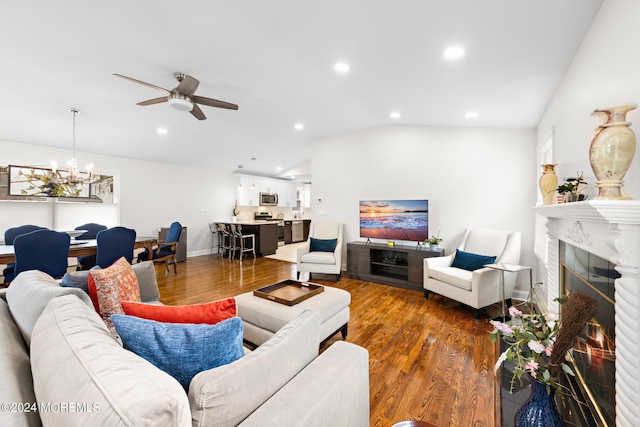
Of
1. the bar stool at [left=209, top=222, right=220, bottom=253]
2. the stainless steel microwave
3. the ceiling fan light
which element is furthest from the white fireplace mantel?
the stainless steel microwave

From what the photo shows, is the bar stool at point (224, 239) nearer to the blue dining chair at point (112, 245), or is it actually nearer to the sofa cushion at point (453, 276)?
the blue dining chair at point (112, 245)

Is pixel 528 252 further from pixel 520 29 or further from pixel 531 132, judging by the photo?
pixel 520 29

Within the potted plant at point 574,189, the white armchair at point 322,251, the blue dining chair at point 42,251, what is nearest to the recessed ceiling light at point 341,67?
the potted plant at point 574,189

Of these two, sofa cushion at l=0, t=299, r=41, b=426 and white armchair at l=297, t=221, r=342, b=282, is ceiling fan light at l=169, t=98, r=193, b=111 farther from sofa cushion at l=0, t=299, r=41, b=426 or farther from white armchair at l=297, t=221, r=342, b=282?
white armchair at l=297, t=221, r=342, b=282

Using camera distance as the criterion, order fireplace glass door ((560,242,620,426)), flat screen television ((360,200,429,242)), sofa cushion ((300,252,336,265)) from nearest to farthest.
→ fireplace glass door ((560,242,620,426)), flat screen television ((360,200,429,242)), sofa cushion ((300,252,336,265))

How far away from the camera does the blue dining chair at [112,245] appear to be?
359 centimetres

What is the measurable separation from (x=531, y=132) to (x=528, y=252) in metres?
1.69

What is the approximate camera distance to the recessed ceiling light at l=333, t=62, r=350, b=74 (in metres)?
2.76

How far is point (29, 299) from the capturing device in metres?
1.30

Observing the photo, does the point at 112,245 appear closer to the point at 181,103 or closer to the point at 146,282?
the point at 146,282

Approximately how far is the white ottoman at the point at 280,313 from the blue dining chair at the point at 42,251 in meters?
2.60

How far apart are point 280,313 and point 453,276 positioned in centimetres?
225

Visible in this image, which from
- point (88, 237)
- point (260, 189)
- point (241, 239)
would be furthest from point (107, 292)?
point (260, 189)

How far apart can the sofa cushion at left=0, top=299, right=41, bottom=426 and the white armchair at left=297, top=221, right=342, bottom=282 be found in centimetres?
366
